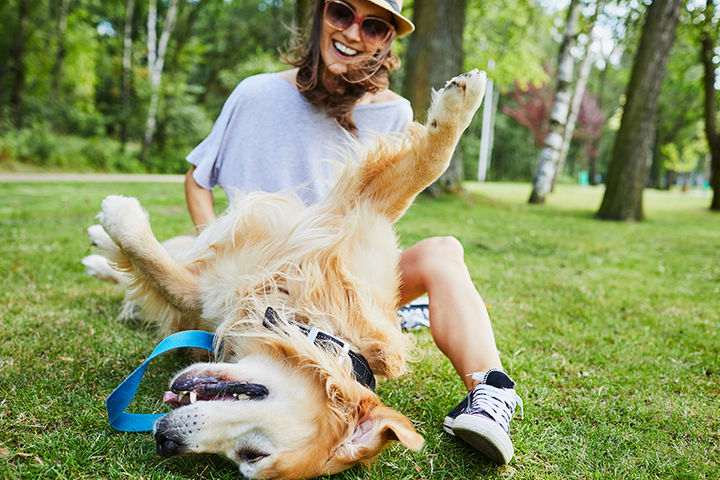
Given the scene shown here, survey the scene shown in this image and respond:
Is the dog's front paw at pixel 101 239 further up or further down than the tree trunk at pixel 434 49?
further down

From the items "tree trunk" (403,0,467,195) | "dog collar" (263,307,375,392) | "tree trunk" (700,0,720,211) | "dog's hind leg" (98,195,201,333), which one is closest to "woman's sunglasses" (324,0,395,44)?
"dog's hind leg" (98,195,201,333)

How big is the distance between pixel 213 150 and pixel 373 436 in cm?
196

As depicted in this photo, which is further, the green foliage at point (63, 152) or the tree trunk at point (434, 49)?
the green foliage at point (63, 152)

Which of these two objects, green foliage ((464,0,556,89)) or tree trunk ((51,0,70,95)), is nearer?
green foliage ((464,0,556,89))

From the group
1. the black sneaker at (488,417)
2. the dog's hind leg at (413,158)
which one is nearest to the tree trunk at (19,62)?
the dog's hind leg at (413,158)

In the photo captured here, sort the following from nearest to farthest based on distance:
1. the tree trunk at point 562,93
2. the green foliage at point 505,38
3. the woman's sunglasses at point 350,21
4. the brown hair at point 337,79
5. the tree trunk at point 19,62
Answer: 1. the woman's sunglasses at point 350,21
2. the brown hair at point 337,79
3. the tree trunk at point 562,93
4. the green foliage at point 505,38
5. the tree trunk at point 19,62

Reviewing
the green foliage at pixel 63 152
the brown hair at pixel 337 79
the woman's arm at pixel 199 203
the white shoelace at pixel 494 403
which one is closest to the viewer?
the white shoelace at pixel 494 403

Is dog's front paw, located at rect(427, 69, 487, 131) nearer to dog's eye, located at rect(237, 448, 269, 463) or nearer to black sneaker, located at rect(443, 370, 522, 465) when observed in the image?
black sneaker, located at rect(443, 370, 522, 465)

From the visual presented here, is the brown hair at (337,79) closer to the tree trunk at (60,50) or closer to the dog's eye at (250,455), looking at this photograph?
the dog's eye at (250,455)

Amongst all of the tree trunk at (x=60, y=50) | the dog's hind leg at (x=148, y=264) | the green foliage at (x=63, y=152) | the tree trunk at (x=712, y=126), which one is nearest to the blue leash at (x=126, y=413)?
the dog's hind leg at (x=148, y=264)

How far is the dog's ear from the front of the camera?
5.40 ft

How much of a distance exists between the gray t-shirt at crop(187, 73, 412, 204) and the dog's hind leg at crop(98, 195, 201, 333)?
62cm

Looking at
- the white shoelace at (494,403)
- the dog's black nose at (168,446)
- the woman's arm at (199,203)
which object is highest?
the woman's arm at (199,203)

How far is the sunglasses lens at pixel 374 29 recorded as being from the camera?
2.76 metres
